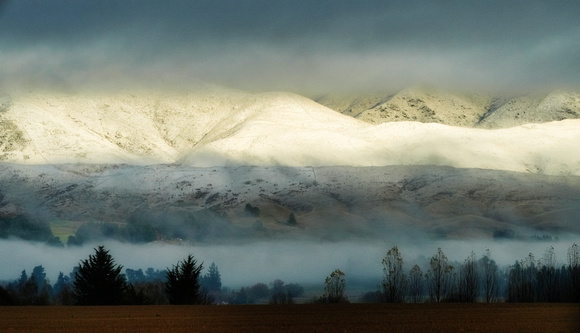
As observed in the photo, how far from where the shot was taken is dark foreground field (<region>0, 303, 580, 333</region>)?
84.9 metres

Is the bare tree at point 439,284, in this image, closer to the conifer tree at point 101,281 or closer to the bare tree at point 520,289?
the bare tree at point 520,289

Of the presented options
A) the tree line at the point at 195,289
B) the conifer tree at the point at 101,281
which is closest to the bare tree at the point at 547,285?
the tree line at the point at 195,289

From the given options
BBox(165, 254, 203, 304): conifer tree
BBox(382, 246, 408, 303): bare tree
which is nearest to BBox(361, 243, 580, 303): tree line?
BBox(382, 246, 408, 303): bare tree

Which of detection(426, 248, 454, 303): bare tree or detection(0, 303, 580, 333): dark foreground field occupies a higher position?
detection(426, 248, 454, 303): bare tree

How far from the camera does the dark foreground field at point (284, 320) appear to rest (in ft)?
278

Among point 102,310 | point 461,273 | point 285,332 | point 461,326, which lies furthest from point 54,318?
point 461,273

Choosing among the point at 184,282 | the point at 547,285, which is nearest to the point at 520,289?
the point at 547,285

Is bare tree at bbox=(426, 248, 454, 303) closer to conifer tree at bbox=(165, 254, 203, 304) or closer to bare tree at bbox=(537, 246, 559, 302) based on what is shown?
bare tree at bbox=(537, 246, 559, 302)

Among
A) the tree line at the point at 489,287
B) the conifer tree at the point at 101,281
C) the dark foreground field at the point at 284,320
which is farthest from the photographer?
the tree line at the point at 489,287

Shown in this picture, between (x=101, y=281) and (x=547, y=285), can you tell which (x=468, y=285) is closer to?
(x=547, y=285)

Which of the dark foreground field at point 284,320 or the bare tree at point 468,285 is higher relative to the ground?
the bare tree at point 468,285

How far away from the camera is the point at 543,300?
17425 centimetres

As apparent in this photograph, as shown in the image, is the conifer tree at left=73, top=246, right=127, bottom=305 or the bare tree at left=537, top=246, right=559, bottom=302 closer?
the conifer tree at left=73, top=246, right=127, bottom=305

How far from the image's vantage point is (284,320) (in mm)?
98938
